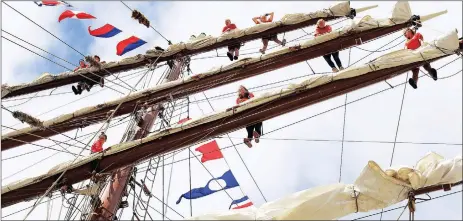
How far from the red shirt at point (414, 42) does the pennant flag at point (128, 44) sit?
6969 millimetres

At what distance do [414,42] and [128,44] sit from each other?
7.31m

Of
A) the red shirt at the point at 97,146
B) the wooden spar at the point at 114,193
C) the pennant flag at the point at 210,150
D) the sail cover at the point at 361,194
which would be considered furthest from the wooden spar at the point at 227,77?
the sail cover at the point at 361,194

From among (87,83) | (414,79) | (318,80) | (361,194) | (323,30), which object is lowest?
(361,194)

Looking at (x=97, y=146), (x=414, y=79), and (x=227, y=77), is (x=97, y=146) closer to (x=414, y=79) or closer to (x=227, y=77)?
(x=227, y=77)

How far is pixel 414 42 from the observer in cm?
831

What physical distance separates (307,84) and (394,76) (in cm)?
132

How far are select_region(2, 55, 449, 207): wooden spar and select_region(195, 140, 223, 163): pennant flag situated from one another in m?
2.04

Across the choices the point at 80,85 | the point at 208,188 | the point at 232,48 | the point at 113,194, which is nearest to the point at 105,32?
the point at 80,85

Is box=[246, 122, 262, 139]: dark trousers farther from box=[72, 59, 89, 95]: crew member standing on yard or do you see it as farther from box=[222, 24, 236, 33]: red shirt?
box=[72, 59, 89, 95]: crew member standing on yard

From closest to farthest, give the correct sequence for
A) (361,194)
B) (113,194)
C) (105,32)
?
(361,194)
(113,194)
(105,32)

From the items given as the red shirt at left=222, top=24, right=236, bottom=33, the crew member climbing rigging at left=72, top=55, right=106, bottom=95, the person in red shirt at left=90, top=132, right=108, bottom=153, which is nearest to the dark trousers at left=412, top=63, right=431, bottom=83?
the person in red shirt at left=90, top=132, right=108, bottom=153

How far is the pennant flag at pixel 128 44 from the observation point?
12.9 metres

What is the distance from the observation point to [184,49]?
15.4 meters

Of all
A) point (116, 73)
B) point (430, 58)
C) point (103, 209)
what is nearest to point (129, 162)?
point (103, 209)
